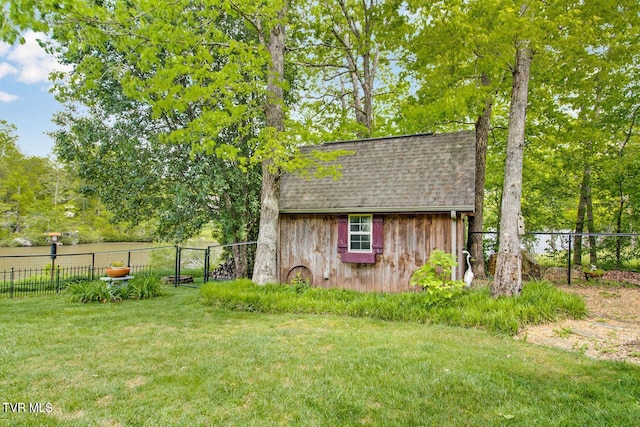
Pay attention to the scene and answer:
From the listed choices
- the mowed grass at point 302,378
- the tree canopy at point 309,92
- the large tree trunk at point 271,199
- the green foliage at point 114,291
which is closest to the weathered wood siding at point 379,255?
the large tree trunk at point 271,199

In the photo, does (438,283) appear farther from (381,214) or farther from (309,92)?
(309,92)

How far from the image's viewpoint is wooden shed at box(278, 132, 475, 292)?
8219 millimetres

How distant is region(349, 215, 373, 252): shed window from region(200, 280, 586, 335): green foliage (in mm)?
1658

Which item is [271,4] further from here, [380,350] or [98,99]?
[98,99]

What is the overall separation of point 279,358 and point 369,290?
4.89 meters

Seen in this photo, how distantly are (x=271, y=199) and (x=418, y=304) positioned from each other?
4.20 meters

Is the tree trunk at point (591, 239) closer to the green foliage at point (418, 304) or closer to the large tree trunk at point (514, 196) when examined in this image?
the green foliage at point (418, 304)

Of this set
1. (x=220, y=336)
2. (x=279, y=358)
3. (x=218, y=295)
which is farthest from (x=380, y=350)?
(x=218, y=295)

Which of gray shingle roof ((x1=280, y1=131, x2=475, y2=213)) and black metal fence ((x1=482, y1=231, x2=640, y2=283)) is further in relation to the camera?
Result: black metal fence ((x1=482, y1=231, x2=640, y2=283))

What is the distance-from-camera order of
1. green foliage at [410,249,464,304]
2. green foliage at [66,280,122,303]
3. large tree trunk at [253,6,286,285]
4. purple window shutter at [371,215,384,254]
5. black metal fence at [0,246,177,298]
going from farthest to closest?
black metal fence at [0,246,177,298], purple window shutter at [371,215,384,254], large tree trunk at [253,6,286,285], green foliage at [66,280,122,303], green foliage at [410,249,464,304]

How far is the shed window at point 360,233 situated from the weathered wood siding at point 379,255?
1.28 ft

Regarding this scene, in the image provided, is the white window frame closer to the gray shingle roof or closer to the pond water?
the gray shingle roof

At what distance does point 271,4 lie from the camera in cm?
689

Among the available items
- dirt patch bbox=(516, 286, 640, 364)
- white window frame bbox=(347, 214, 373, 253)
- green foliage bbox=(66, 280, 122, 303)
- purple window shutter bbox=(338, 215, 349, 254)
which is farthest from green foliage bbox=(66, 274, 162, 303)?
dirt patch bbox=(516, 286, 640, 364)
